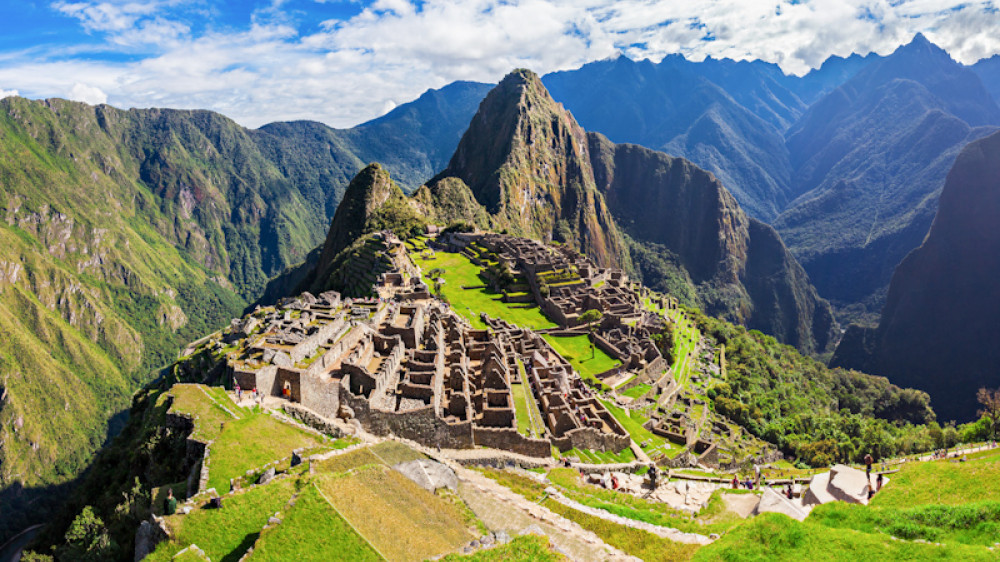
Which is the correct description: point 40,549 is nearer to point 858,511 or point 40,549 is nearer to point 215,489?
point 215,489

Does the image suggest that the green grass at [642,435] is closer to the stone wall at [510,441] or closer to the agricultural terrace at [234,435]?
the stone wall at [510,441]

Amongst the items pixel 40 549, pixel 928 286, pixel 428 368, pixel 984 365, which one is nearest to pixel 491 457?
pixel 428 368

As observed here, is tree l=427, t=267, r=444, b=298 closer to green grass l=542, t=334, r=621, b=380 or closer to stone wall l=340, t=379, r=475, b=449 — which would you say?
green grass l=542, t=334, r=621, b=380

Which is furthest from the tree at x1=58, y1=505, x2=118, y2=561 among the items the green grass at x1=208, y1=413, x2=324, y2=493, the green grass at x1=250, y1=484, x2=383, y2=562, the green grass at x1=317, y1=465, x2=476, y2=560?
the green grass at x1=317, y1=465, x2=476, y2=560

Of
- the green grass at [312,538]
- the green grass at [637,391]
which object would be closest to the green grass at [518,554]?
the green grass at [312,538]

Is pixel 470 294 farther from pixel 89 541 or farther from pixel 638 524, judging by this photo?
pixel 638 524

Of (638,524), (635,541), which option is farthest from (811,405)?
(635,541)

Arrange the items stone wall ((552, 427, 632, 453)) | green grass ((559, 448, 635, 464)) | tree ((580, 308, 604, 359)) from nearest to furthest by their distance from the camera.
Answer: green grass ((559, 448, 635, 464)) < stone wall ((552, 427, 632, 453)) < tree ((580, 308, 604, 359))
